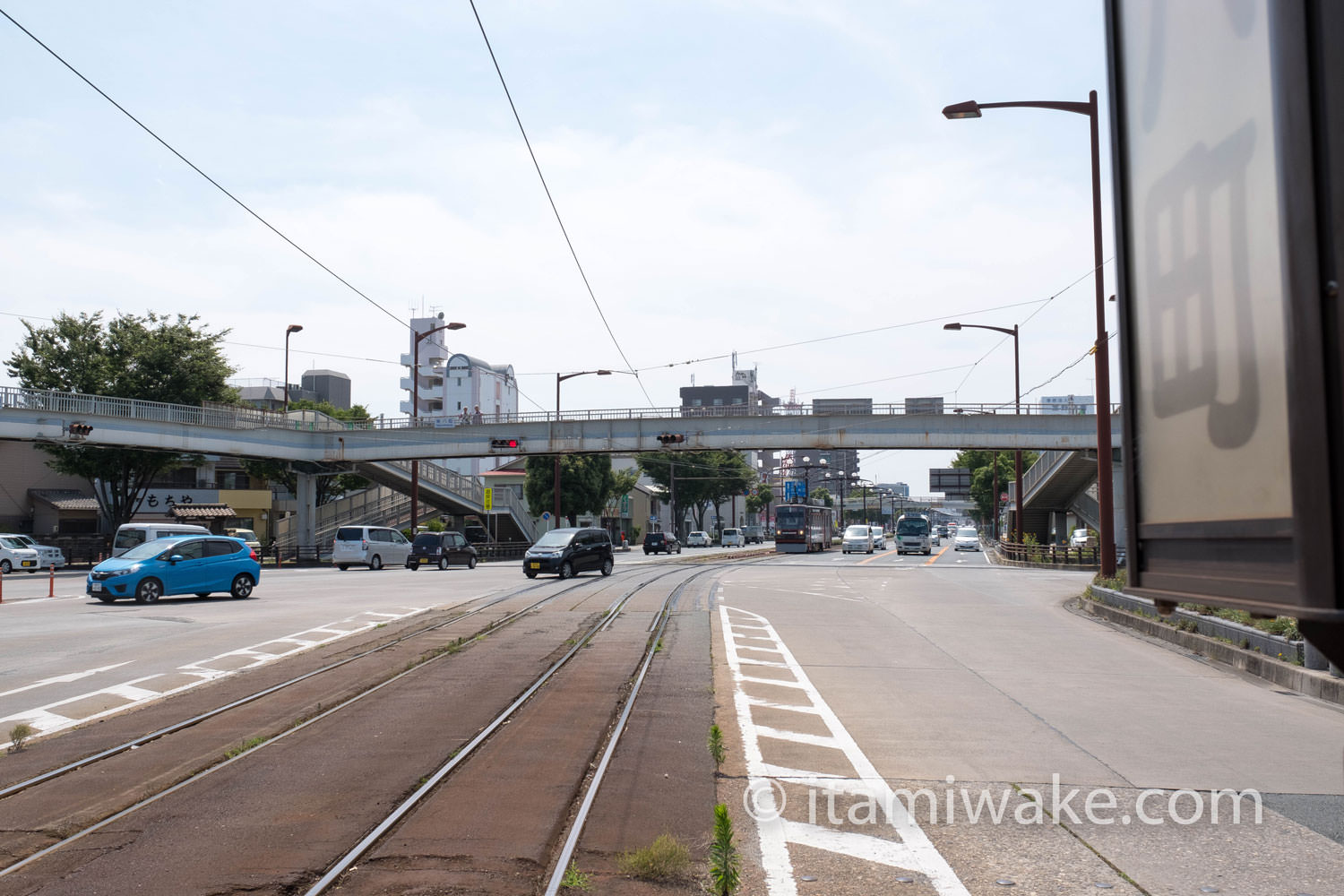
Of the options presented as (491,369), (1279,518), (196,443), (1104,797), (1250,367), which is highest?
(491,369)

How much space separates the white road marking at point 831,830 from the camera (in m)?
5.73

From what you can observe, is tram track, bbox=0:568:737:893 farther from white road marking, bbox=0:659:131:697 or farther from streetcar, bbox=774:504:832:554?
streetcar, bbox=774:504:832:554

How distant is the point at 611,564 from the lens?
3897 cm

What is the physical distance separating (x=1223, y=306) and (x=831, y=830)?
4.79 meters

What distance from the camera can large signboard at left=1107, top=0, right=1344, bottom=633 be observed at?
2230 millimetres

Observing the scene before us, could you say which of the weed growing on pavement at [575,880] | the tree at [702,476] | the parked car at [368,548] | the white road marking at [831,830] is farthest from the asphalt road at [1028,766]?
the tree at [702,476]

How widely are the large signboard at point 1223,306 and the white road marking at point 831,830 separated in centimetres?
330

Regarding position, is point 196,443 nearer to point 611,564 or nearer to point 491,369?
point 611,564

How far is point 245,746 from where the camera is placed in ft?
28.6

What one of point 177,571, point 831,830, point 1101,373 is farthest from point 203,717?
point 1101,373

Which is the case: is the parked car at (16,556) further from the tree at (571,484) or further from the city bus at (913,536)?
the city bus at (913,536)

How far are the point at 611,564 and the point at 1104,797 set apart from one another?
32.1 m

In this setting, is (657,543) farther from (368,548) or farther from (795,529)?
(368,548)

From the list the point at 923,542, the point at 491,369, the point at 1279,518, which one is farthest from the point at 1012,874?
the point at 491,369
